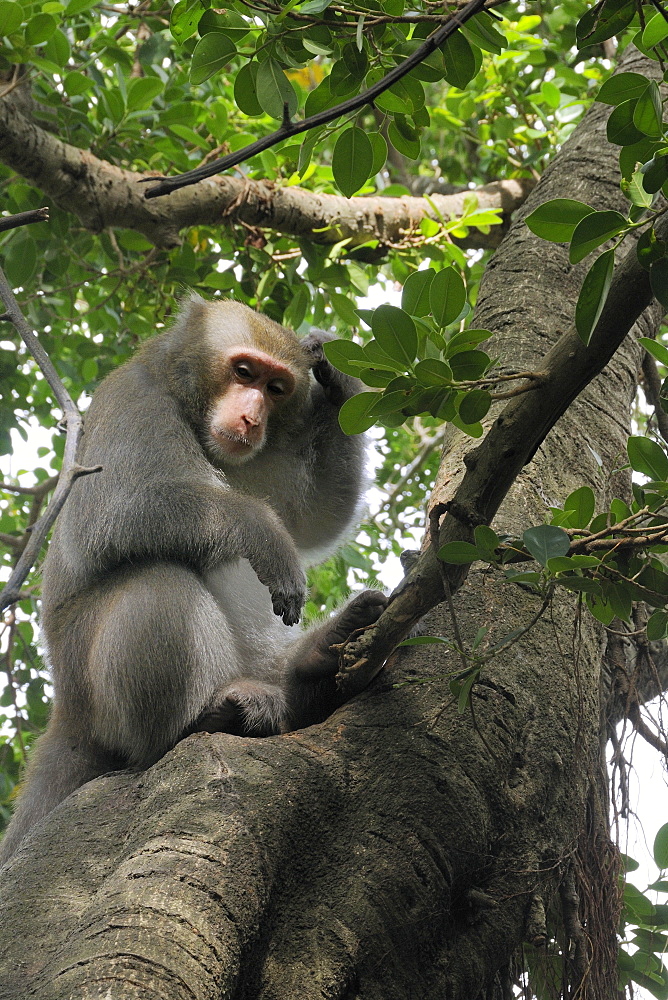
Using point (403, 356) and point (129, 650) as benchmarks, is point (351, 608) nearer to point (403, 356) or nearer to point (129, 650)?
point (129, 650)

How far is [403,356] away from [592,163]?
8.48 ft

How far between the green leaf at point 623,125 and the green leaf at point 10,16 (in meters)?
2.82

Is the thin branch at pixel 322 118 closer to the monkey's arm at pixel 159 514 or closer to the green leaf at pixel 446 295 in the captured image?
the green leaf at pixel 446 295

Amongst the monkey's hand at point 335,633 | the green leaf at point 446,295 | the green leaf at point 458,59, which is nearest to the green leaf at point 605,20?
the green leaf at point 458,59

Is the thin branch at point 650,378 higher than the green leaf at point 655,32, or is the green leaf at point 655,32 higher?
the thin branch at point 650,378

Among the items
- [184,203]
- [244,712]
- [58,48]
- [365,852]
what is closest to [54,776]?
[244,712]

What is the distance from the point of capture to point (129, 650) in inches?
119

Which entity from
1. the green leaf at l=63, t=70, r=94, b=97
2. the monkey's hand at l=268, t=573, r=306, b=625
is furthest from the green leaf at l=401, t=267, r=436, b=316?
the green leaf at l=63, t=70, r=94, b=97

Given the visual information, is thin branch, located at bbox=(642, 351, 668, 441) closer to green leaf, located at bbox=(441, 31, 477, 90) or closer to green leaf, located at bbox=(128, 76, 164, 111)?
green leaf, located at bbox=(441, 31, 477, 90)

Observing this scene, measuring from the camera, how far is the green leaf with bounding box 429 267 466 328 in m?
2.09

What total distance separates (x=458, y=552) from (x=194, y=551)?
1.48 m

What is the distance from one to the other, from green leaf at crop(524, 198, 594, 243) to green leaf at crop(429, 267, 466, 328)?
0.90 feet

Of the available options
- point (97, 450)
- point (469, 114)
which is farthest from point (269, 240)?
point (97, 450)

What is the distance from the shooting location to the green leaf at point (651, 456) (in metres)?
2.13
